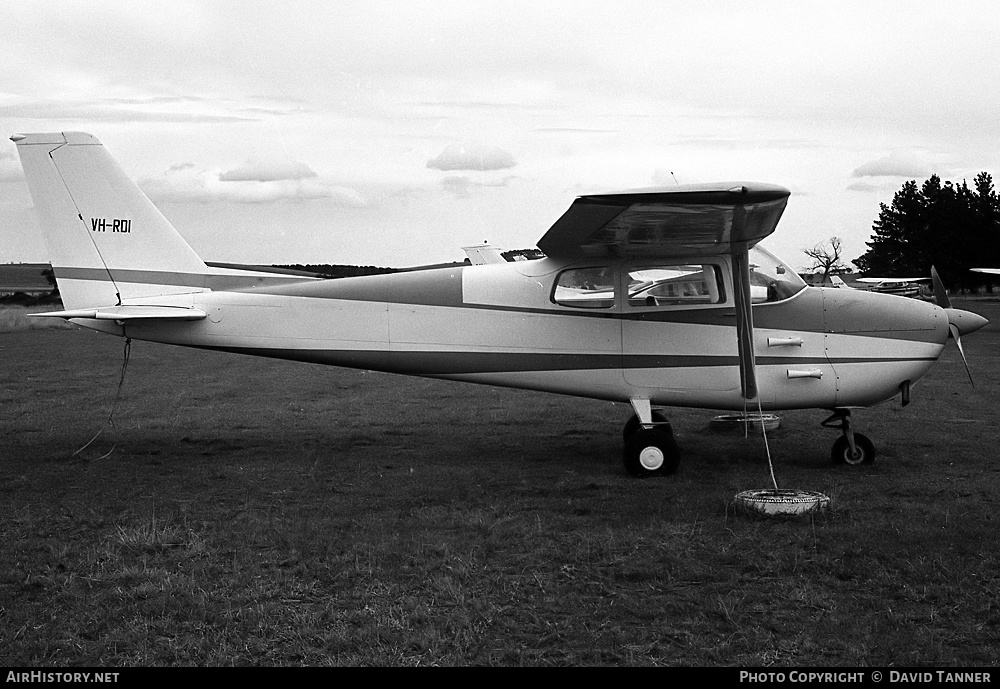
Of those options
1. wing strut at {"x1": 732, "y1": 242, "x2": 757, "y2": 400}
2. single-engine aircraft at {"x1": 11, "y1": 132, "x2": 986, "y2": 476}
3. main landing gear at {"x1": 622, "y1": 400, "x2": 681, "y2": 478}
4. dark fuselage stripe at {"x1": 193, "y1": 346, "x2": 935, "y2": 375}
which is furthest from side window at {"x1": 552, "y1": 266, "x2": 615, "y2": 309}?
main landing gear at {"x1": 622, "y1": 400, "x2": 681, "y2": 478}

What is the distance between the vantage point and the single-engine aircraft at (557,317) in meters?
8.45

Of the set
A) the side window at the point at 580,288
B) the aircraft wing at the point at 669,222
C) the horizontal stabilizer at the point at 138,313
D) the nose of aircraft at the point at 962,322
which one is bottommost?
the nose of aircraft at the point at 962,322

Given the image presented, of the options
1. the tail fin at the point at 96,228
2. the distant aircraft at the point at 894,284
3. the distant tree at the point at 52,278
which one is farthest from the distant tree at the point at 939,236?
the tail fin at the point at 96,228

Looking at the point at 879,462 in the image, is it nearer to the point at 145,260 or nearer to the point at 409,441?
the point at 409,441

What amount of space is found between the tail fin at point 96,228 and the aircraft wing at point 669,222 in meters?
3.96

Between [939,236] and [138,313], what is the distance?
6298 centimetres

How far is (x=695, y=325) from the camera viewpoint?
8461 mm

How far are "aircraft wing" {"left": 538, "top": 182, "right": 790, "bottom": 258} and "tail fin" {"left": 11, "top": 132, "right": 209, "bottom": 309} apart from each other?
3.96 metres

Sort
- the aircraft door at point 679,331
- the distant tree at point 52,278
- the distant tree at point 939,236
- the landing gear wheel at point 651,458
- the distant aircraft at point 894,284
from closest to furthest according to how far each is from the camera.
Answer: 1. the landing gear wheel at point 651,458
2. the aircraft door at point 679,331
3. the distant tree at point 52,278
4. the distant aircraft at point 894,284
5. the distant tree at point 939,236

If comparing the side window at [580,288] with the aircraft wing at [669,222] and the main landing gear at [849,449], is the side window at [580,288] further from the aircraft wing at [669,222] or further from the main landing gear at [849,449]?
the main landing gear at [849,449]

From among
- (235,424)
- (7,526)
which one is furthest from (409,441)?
(7,526)

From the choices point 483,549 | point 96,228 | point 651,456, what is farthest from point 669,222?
point 96,228
